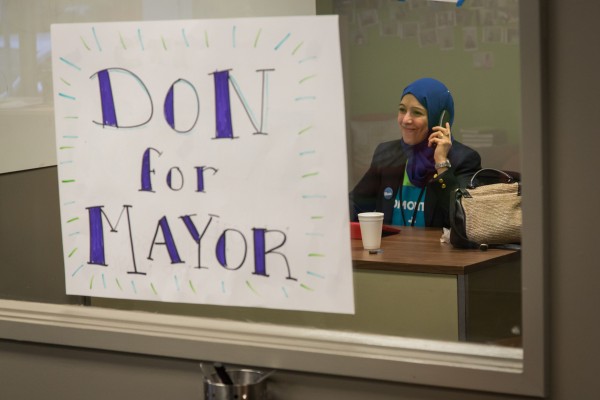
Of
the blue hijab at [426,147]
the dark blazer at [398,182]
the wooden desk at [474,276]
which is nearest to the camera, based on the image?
the wooden desk at [474,276]

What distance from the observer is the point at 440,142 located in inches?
73.0

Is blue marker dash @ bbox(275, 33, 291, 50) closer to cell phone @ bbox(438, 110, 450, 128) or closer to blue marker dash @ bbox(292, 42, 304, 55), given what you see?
blue marker dash @ bbox(292, 42, 304, 55)

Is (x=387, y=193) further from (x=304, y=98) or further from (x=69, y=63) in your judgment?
(x=69, y=63)

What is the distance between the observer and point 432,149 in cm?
189

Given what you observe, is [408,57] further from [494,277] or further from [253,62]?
[494,277]

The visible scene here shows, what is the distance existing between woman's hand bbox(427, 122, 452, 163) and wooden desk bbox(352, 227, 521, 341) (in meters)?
0.26

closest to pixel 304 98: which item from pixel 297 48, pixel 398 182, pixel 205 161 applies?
pixel 297 48

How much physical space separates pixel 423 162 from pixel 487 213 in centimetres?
47

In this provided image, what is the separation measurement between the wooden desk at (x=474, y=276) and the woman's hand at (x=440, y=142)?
26 cm

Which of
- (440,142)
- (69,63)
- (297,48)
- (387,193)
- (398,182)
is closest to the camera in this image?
(297,48)

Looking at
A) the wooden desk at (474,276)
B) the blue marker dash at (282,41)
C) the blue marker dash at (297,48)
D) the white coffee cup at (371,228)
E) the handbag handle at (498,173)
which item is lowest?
the wooden desk at (474,276)

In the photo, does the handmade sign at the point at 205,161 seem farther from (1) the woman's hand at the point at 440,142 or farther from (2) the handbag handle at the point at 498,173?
(1) the woman's hand at the point at 440,142

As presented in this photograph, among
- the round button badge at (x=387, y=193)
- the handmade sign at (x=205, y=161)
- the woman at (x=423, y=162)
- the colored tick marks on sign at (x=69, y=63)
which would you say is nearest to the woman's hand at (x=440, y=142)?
the woman at (x=423, y=162)

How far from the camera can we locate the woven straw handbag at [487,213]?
1244 mm
